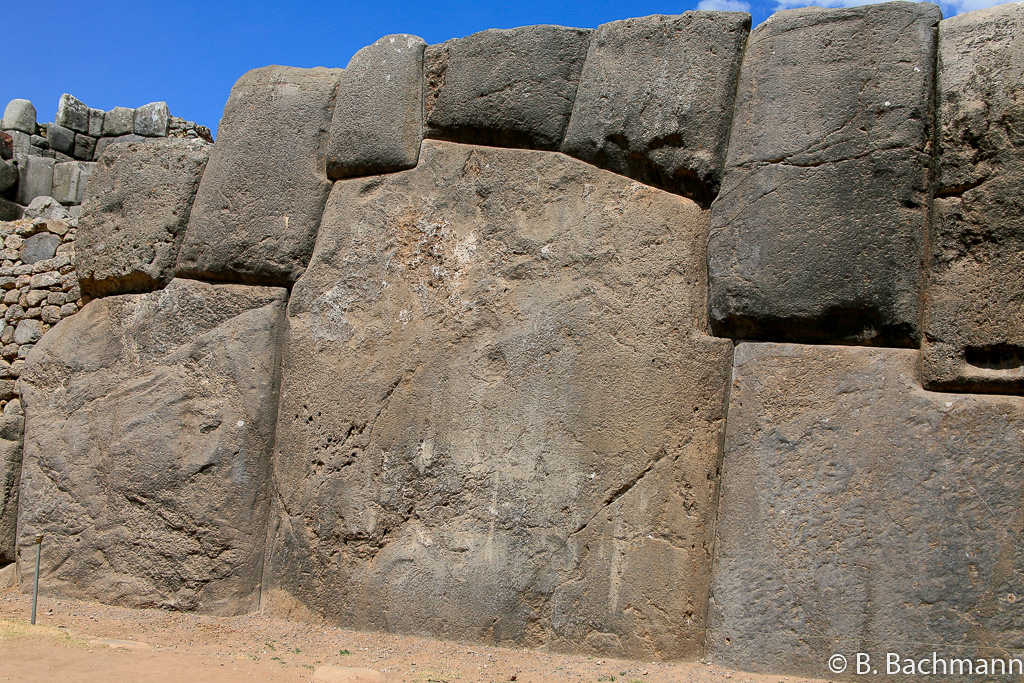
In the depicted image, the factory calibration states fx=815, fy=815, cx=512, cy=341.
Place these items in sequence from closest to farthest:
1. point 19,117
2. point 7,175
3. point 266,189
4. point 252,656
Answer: point 252,656 < point 266,189 < point 7,175 < point 19,117

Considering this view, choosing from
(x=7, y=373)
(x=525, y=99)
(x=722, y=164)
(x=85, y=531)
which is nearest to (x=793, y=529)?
(x=722, y=164)

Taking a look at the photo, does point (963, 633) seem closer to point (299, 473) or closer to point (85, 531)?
point (299, 473)

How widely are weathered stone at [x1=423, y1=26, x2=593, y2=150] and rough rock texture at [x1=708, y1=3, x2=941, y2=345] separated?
751mm

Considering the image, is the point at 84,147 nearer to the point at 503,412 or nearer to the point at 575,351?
the point at 503,412

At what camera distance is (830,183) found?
299 cm

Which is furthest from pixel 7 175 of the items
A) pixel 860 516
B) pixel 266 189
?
pixel 860 516

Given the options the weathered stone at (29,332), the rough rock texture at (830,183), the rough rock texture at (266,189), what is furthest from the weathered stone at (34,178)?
the rough rock texture at (830,183)

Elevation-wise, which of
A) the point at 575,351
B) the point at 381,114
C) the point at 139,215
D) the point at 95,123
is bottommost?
the point at 575,351

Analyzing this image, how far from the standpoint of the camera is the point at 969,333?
9.23 feet

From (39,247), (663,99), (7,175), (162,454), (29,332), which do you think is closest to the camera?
(663,99)

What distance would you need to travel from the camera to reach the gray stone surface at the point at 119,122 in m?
9.84

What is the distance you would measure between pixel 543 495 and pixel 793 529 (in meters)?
0.93

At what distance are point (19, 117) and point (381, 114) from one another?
788 cm

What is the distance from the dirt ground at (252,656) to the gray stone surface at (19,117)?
7839mm
